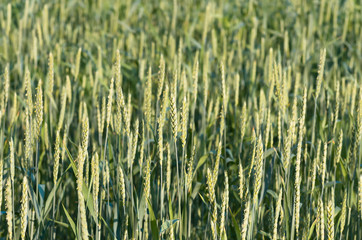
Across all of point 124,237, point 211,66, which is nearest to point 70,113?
point 124,237

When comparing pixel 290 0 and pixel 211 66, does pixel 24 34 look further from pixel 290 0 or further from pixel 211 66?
pixel 290 0

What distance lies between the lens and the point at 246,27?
12.7 feet

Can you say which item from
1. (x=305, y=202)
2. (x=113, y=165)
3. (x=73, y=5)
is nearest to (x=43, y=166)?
(x=113, y=165)

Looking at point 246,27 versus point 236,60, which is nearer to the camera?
point 236,60

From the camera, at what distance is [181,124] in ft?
4.00

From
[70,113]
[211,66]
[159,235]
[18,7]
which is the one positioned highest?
[18,7]

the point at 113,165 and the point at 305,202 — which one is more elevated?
the point at 113,165

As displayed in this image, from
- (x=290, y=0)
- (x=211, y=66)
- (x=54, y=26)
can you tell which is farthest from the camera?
(x=290, y=0)

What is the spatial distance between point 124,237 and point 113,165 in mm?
544

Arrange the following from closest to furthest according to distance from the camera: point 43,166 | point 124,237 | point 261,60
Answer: point 124,237, point 43,166, point 261,60

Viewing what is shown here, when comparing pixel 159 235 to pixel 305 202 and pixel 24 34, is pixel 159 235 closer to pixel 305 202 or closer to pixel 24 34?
pixel 305 202

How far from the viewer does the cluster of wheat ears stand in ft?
4.35

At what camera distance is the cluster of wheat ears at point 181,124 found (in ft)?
4.35

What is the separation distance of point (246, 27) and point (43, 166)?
2402 millimetres
